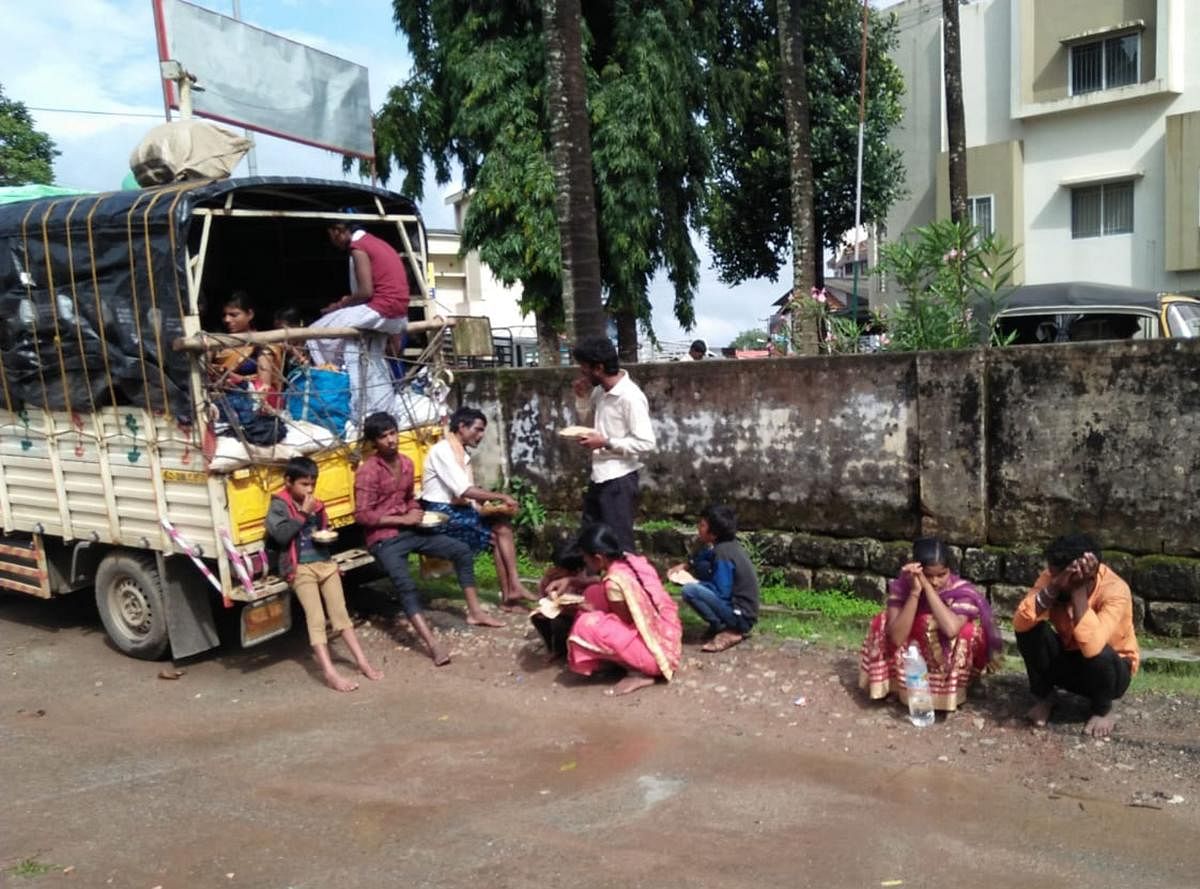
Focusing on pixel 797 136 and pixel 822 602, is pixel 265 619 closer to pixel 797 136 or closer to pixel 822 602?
pixel 822 602

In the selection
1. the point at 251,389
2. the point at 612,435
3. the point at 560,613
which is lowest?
the point at 560,613

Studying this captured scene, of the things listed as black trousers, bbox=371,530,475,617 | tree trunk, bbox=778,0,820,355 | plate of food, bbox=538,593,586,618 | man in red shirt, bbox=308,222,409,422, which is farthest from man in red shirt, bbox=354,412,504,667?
tree trunk, bbox=778,0,820,355

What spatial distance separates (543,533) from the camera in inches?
309

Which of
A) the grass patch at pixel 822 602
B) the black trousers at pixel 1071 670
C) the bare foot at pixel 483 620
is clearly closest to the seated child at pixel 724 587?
the grass patch at pixel 822 602

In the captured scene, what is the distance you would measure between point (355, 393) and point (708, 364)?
2.48 m

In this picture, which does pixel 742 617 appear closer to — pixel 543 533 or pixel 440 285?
pixel 543 533

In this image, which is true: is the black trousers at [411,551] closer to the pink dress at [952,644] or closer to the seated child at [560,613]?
the seated child at [560,613]

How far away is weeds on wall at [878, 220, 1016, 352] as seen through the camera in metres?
6.78

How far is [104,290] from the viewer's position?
Answer: 5.72m

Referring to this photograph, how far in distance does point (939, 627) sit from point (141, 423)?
14.6 ft

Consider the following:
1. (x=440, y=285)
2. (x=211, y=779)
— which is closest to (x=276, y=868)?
(x=211, y=779)

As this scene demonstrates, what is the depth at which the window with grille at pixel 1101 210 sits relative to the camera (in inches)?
753

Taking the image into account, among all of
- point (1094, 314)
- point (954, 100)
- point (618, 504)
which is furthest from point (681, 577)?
point (954, 100)

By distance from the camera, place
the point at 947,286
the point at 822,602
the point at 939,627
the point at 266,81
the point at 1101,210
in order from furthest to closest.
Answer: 1. the point at 1101,210
2. the point at 266,81
3. the point at 947,286
4. the point at 822,602
5. the point at 939,627
